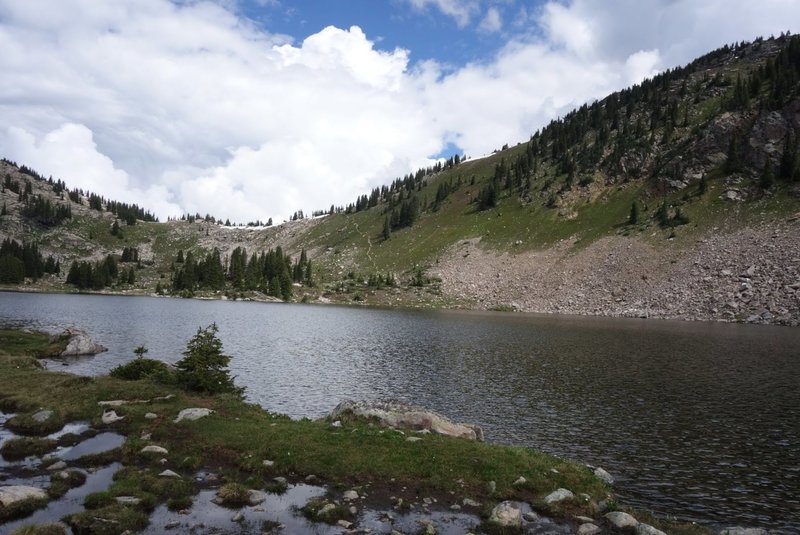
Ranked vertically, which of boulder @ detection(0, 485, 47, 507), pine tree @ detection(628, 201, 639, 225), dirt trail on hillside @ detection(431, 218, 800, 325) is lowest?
boulder @ detection(0, 485, 47, 507)

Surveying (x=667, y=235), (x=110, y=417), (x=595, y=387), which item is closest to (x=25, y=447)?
(x=110, y=417)

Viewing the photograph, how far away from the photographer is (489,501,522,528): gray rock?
1602cm

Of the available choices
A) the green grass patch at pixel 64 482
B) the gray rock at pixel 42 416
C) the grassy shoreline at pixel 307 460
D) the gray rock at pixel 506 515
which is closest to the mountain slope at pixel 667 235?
the grassy shoreline at pixel 307 460

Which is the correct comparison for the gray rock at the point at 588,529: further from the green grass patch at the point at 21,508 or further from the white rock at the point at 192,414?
the white rock at the point at 192,414

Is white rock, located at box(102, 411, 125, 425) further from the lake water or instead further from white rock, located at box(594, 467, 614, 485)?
white rock, located at box(594, 467, 614, 485)

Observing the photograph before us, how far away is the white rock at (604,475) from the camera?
21.5m

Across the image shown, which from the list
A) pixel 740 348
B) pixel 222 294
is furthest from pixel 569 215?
pixel 222 294

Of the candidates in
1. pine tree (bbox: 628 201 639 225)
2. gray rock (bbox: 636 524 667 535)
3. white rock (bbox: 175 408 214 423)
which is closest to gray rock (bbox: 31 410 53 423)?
white rock (bbox: 175 408 214 423)

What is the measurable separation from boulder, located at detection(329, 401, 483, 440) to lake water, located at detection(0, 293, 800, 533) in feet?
9.42

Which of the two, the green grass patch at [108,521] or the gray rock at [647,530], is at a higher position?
the gray rock at [647,530]

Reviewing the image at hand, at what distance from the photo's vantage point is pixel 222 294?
196750mm

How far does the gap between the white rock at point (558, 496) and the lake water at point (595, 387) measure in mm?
3258

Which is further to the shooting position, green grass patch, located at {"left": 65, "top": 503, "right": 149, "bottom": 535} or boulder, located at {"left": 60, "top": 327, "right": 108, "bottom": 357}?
boulder, located at {"left": 60, "top": 327, "right": 108, "bottom": 357}

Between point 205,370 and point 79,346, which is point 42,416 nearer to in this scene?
point 205,370
